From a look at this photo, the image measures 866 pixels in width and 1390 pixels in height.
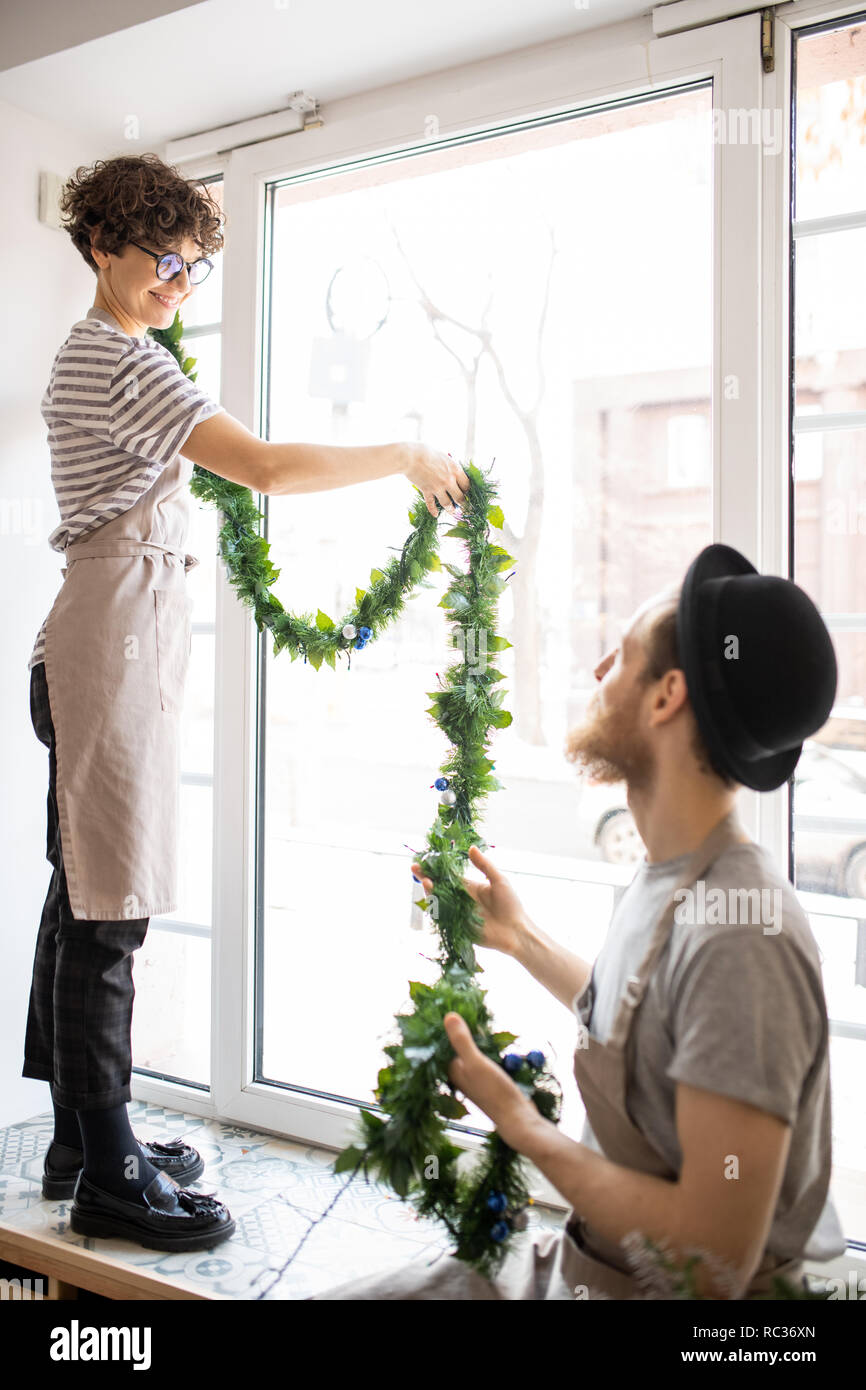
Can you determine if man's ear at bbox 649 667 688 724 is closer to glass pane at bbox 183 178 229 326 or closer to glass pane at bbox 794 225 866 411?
glass pane at bbox 794 225 866 411

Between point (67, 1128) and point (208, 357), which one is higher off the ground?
point (208, 357)

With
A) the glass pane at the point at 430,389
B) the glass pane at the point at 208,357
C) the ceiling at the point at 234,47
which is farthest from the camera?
the glass pane at the point at 208,357

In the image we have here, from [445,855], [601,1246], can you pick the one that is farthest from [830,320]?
[601,1246]

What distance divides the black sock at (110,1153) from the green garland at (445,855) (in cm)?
60

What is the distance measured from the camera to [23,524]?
2205mm

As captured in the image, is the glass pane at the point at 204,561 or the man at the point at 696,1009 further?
the glass pane at the point at 204,561

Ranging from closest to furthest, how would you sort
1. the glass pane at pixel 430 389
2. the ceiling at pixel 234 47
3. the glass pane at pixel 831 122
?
the glass pane at pixel 831 122 → the ceiling at pixel 234 47 → the glass pane at pixel 430 389

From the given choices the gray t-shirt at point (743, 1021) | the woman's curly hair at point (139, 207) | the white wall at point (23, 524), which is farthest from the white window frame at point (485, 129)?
the gray t-shirt at point (743, 1021)

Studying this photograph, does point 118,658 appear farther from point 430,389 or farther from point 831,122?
point 430,389

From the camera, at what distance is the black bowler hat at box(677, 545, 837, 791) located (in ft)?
3.48

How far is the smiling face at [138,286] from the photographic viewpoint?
5.73 feet

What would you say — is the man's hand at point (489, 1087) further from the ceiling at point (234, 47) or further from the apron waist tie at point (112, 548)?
the ceiling at point (234, 47)

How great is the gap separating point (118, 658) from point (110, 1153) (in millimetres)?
844
